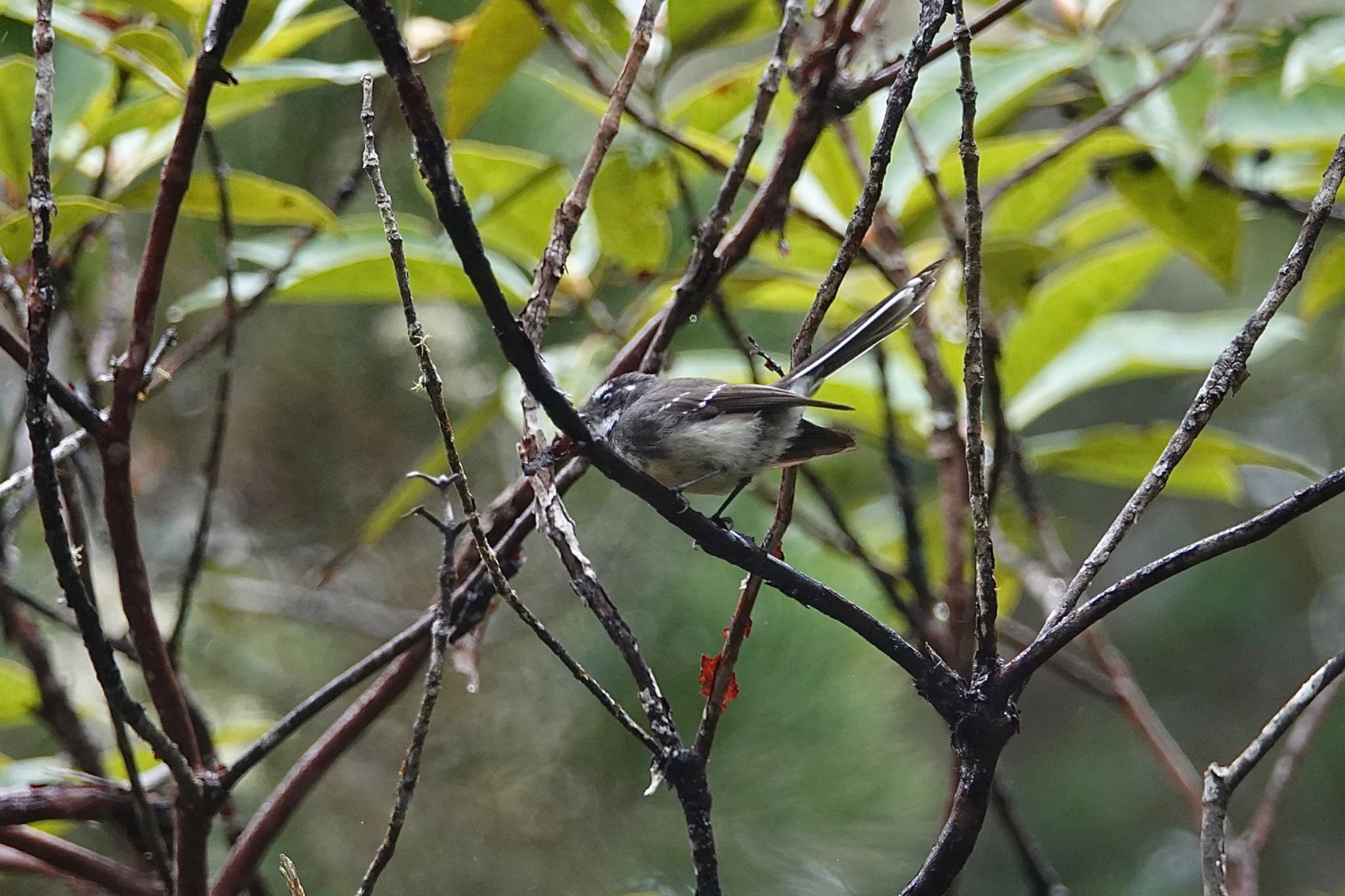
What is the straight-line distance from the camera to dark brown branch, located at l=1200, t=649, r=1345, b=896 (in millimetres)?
1093

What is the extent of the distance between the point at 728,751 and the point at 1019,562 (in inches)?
50.5

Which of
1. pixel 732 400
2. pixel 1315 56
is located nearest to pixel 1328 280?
pixel 1315 56

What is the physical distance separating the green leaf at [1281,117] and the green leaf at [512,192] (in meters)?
1.15

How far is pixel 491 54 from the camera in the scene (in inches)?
76.5

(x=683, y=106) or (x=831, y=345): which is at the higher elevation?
(x=683, y=106)

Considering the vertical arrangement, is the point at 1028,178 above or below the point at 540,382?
above

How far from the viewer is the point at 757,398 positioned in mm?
1910

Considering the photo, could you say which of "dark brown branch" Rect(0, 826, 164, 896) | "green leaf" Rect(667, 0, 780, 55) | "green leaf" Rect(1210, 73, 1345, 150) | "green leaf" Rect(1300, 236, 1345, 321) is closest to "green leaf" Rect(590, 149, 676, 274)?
"green leaf" Rect(667, 0, 780, 55)

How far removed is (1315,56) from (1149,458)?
0.77 meters

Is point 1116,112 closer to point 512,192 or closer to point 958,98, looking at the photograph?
point 958,98

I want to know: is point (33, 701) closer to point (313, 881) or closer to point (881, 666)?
point (313, 881)

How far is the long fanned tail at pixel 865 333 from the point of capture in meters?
1.70

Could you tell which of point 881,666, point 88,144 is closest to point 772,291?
point 88,144

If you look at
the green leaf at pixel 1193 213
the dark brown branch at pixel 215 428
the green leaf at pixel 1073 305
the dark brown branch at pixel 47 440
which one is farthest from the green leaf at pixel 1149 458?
the dark brown branch at pixel 47 440
